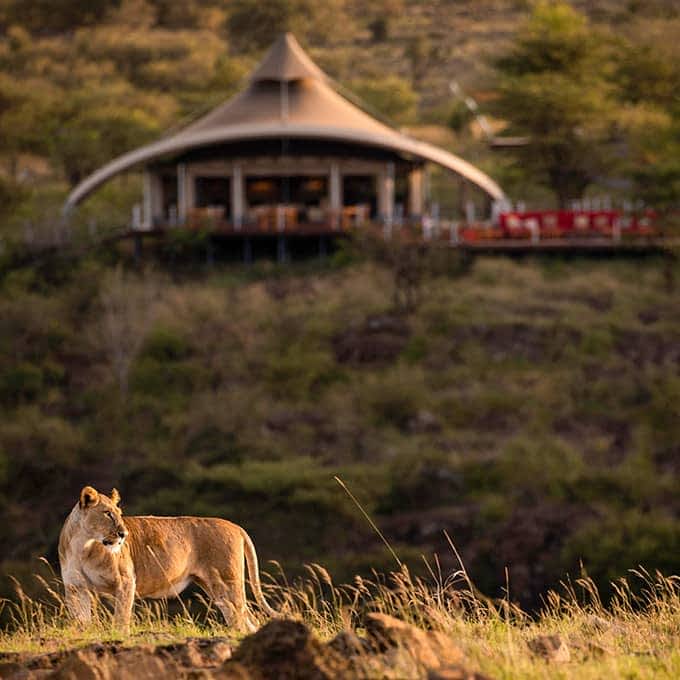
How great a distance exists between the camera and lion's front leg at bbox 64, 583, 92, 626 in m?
7.64

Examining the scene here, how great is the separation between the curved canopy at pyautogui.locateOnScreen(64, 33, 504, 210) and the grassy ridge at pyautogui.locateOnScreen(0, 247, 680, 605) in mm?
4556

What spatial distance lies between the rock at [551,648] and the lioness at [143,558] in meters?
1.79

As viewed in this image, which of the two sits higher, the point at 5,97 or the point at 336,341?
the point at 5,97

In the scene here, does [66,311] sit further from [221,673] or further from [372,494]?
[221,673]

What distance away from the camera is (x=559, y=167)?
1694 inches

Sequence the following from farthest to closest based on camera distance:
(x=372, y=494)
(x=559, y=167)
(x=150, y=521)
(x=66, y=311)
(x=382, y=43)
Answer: (x=382, y=43), (x=559, y=167), (x=66, y=311), (x=372, y=494), (x=150, y=521)

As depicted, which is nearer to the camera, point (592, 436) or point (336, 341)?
point (592, 436)

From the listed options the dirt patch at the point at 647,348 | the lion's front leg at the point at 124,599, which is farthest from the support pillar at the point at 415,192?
the lion's front leg at the point at 124,599

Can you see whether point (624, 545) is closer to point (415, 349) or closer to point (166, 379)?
point (415, 349)

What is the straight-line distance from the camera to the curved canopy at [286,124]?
3866cm

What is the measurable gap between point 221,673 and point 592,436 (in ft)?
74.2

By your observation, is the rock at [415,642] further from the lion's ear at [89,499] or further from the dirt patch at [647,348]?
the dirt patch at [647,348]

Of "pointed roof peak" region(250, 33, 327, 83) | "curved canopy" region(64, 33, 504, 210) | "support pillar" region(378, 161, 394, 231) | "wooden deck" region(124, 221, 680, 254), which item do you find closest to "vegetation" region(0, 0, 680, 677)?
"wooden deck" region(124, 221, 680, 254)

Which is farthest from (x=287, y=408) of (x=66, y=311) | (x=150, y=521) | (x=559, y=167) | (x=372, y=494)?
(x=150, y=521)
